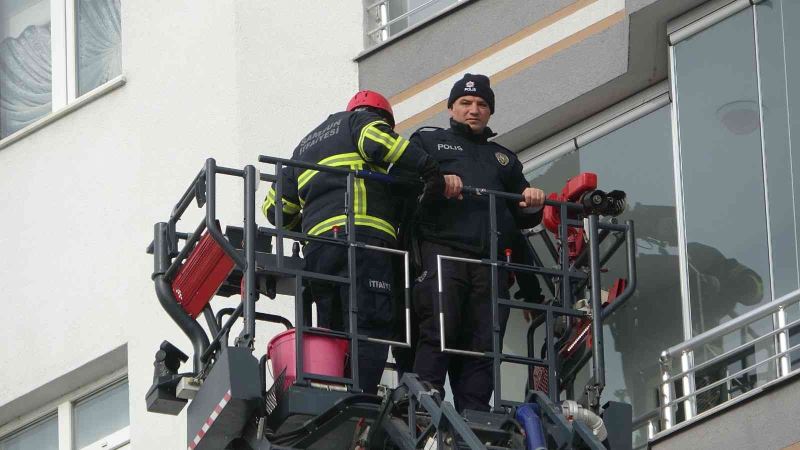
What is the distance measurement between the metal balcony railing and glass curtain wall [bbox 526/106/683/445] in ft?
0.57

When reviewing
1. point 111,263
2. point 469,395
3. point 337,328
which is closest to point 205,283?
point 337,328

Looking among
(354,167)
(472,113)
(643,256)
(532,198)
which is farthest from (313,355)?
(643,256)

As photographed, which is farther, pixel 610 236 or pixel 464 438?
pixel 610 236

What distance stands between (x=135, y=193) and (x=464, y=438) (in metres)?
6.68

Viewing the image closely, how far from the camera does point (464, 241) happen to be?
14055 millimetres

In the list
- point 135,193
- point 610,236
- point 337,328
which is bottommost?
point 337,328

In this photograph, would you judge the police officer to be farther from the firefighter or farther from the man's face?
the firefighter

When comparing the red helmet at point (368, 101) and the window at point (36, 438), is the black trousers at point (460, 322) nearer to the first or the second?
the red helmet at point (368, 101)

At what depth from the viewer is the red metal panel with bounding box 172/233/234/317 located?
1371 centimetres

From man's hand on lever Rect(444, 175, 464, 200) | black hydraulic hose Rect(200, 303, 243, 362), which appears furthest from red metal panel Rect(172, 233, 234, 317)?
man's hand on lever Rect(444, 175, 464, 200)

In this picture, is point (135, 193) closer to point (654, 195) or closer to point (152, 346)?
point (152, 346)

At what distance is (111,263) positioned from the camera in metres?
18.4

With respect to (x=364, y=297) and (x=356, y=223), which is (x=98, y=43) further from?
(x=364, y=297)

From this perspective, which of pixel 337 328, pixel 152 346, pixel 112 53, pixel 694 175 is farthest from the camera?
pixel 112 53
